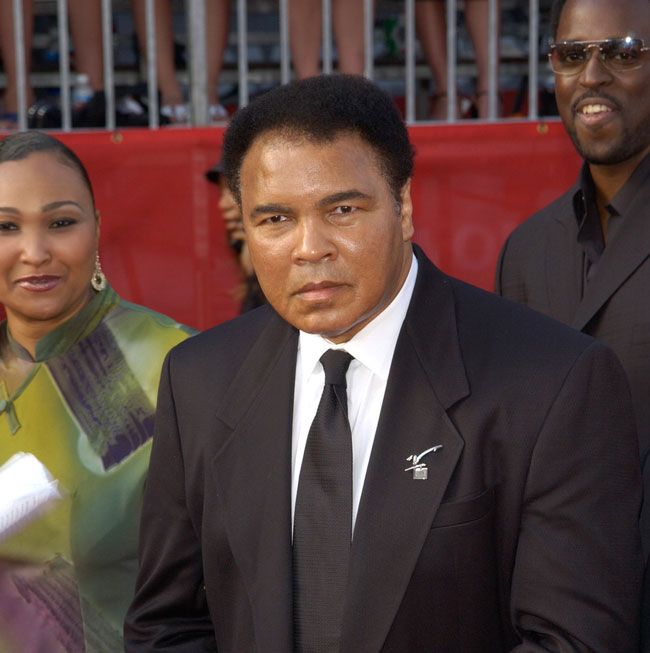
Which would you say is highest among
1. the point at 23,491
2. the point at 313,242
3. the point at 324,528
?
the point at 313,242

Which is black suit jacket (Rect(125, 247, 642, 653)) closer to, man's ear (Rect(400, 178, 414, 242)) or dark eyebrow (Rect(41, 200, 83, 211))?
man's ear (Rect(400, 178, 414, 242))

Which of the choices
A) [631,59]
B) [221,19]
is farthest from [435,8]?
[631,59]

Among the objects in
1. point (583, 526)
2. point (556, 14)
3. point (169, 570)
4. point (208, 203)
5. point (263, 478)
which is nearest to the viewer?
point (583, 526)

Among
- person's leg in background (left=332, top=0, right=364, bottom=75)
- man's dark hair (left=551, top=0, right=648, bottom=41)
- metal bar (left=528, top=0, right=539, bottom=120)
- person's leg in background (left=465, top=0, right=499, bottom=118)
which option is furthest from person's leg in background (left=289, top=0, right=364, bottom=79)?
man's dark hair (left=551, top=0, right=648, bottom=41)

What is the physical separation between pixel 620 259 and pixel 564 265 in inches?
9.2

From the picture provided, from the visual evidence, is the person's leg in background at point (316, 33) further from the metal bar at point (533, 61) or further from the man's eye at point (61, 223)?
the man's eye at point (61, 223)

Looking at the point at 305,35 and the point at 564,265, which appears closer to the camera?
the point at 564,265

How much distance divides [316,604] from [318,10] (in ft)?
12.5

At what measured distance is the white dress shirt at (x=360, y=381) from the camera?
2.11 m

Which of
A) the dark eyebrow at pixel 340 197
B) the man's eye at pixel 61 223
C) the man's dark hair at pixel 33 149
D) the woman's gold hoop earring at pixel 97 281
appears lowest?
the woman's gold hoop earring at pixel 97 281

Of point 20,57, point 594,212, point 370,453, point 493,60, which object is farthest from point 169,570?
point 20,57

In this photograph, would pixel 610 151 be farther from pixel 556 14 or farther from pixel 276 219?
pixel 276 219

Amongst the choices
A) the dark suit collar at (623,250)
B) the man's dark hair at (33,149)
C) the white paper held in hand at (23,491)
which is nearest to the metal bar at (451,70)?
the dark suit collar at (623,250)

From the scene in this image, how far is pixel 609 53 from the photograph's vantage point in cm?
320
